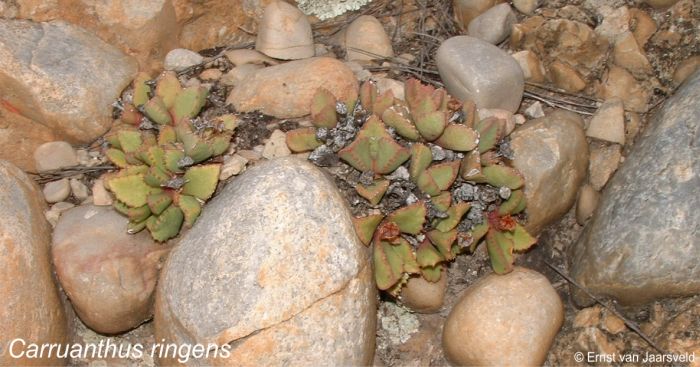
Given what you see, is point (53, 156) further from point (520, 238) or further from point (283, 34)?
point (520, 238)

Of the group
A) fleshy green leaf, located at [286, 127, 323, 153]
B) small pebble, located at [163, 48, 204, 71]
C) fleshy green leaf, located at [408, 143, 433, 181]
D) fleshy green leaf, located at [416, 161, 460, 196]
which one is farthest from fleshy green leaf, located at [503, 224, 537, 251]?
small pebble, located at [163, 48, 204, 71]

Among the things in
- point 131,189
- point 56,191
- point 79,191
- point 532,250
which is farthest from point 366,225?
point 56,191

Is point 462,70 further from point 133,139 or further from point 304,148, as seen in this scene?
point 133,139

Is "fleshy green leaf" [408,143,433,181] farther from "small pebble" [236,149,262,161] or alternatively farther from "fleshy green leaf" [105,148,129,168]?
"fleshy green leaf" [105,148,129,168]

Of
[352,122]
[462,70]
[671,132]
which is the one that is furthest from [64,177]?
[671,132]

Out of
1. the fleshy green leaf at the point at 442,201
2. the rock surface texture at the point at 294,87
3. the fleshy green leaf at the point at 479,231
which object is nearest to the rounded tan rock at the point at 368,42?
the rock surface texture at the point at 294,87

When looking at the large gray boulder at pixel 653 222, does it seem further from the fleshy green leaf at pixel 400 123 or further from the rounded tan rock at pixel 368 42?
the rounded tan rock at pixel 368 42
